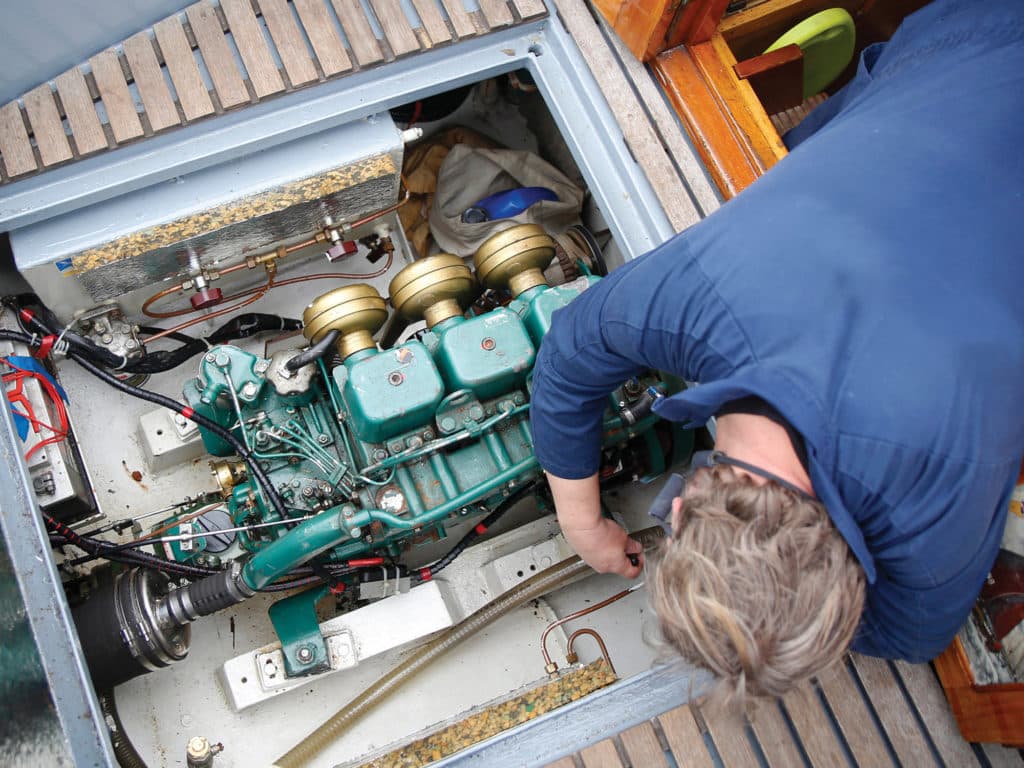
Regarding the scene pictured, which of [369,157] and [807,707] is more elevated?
[369,157]

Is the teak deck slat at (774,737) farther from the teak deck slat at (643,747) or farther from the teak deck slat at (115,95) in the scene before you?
the teak deck slat at (115,95)

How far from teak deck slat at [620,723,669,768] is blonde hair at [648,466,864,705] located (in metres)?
0.57

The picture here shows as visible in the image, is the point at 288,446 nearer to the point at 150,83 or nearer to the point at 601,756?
the point at 150,83

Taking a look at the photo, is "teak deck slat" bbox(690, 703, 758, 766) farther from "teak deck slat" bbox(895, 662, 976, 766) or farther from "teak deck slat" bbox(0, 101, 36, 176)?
"teak deck slat" bbox(0, 101, 36, 176)

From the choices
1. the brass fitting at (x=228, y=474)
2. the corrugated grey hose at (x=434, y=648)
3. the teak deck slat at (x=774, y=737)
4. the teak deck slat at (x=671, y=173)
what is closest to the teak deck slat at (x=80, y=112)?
the brass fitting at (x=228, y=474)

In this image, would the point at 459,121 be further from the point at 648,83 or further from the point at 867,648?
the point at 867,648

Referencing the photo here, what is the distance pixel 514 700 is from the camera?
184cm

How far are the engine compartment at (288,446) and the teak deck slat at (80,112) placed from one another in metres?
0.15

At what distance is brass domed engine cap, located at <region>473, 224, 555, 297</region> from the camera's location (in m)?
2.02

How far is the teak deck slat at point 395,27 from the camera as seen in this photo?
1983mm

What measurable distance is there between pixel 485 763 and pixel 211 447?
1.16 meters

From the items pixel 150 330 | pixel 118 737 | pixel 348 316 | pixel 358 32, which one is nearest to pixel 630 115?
pixel 358 32

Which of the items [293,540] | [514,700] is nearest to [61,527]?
[293,540]

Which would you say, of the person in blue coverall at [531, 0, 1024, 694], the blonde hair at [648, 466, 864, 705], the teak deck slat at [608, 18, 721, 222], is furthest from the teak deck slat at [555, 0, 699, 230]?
the blonde hair at [648, 466, 864, 705]
